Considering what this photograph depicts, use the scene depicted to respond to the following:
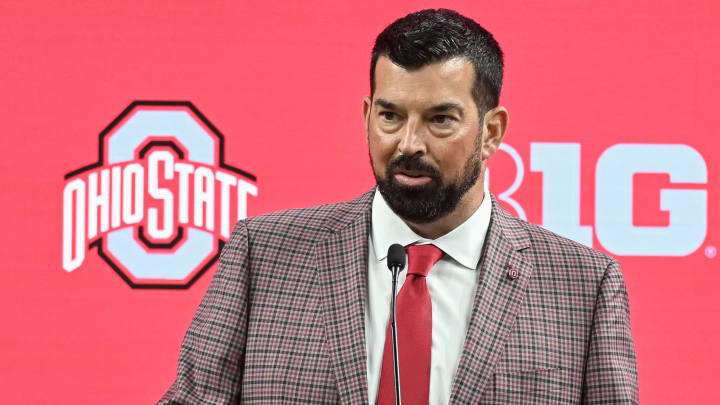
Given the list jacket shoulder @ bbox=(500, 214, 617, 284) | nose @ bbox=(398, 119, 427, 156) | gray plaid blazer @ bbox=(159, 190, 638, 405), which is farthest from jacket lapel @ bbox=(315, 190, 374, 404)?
jacket shoulder @ bbox=(500, 214, 617, 284)

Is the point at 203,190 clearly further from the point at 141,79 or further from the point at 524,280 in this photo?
the point at 524,280

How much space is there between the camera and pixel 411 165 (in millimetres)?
1527

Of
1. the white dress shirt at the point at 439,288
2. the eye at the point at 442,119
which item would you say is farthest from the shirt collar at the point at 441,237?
the eye at the point at 442,119

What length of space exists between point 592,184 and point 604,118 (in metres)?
0.21

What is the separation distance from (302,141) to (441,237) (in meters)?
1.01

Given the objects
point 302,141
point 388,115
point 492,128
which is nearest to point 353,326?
point 388,115

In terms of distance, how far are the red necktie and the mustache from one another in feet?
0.57

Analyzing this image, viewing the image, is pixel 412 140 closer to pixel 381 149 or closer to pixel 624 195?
pixel 381 149

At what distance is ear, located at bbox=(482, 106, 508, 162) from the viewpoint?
1700 millimetres

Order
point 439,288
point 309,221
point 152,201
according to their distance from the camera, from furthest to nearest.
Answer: point 152,201, point 309,221, point 439,288

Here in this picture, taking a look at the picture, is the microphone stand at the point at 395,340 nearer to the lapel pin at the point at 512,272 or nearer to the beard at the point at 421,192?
the beard at the point at 421,192

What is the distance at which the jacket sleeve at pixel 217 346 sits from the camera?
1.50 meters

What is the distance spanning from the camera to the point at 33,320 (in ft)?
8.20

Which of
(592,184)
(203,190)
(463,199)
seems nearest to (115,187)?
(203,190)
